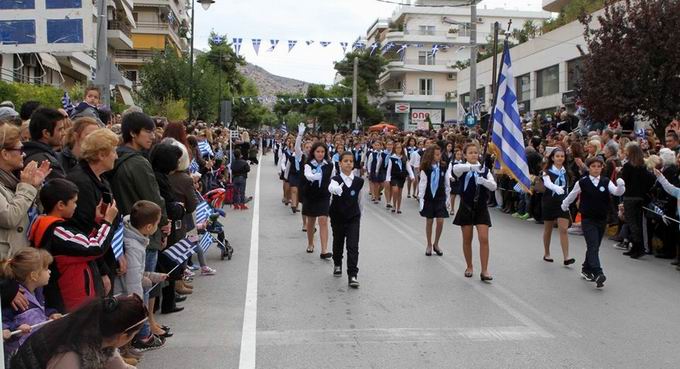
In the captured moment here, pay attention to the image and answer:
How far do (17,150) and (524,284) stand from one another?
6.55 metres

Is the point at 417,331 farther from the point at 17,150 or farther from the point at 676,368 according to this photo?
the point at 17,150

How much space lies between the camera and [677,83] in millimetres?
19500

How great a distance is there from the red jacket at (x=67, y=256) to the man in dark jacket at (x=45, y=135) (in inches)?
40.9

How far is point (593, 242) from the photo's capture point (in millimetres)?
9727

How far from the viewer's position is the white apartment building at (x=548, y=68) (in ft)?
107

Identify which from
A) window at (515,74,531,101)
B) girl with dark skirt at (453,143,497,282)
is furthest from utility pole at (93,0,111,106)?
window at (515,74,531,101)

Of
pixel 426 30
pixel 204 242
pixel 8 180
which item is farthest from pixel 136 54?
pixel 8 180

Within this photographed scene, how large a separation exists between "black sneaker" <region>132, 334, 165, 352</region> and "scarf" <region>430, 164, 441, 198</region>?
261 inches

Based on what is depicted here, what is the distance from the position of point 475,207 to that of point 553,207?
1.92 metres

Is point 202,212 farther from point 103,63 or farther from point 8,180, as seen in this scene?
point 103,63

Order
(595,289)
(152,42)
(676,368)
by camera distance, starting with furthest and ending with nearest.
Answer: (152,42), (595,289), (676,368)

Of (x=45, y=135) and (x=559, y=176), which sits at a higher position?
(x=45, y=135)

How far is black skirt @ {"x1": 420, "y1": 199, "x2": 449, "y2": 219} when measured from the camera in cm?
1216

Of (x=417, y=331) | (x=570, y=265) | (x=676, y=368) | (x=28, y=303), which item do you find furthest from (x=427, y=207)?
(x=28, y=303)
